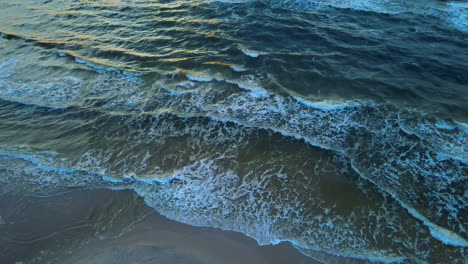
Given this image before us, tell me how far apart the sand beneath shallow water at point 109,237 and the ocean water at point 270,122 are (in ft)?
1.10

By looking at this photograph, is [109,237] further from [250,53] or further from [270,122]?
[250,53]

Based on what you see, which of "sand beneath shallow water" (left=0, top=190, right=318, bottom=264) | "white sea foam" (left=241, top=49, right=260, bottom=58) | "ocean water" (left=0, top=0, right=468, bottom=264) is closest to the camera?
"sand beneath shallow water" (left=0, top=190, right=318, bottom=264)

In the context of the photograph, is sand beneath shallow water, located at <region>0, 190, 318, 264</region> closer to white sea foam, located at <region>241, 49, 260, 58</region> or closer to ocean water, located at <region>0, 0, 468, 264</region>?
ocean water, located at <region>0, 0, 468, 264</region>

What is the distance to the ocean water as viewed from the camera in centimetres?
690

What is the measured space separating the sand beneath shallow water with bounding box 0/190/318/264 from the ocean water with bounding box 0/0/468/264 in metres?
0.34

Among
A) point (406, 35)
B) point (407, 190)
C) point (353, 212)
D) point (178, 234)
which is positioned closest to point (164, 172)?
point (178, 234)

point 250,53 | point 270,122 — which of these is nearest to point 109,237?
point 270,122

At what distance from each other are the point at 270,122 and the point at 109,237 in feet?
20.3

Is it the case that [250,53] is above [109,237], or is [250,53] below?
above

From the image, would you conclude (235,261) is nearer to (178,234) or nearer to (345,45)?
(178,234)

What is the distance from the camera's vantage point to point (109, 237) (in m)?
6.57

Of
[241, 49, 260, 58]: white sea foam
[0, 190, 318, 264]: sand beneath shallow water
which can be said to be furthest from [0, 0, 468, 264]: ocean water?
[0, 190, 318, 264]: sand beneath shallow water

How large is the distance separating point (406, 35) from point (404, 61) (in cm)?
287

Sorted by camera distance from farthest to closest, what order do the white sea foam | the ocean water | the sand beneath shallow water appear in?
the white sea foam, the ocean water, the sand beneath shallow water
